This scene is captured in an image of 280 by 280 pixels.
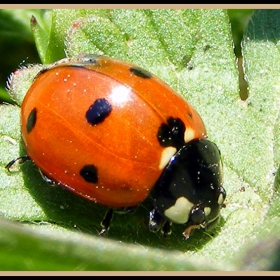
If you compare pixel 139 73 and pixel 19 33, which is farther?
pixel 19 33

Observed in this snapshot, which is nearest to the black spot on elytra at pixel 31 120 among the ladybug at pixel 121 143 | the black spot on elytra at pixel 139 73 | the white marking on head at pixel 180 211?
the ladybug at pixel 121 143

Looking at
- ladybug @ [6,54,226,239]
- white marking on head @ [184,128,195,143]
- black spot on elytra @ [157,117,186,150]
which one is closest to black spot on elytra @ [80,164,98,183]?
ladybug @ [6,54,226,239]

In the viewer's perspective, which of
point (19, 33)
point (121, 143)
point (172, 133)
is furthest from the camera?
point (19, 33)

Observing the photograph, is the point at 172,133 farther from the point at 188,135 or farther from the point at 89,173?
the point at 89,173

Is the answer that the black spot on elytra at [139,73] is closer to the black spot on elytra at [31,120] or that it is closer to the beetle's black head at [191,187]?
the beetle's black head at [191,187]

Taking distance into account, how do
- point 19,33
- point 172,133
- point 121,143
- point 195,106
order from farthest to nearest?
point 19,33 → point 195,106 → point 172,133 → point 121,143

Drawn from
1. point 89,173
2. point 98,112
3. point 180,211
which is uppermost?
point 98,112

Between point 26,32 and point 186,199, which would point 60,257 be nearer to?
point 186,199

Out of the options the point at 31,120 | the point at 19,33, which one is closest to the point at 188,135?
the point at 31,120
